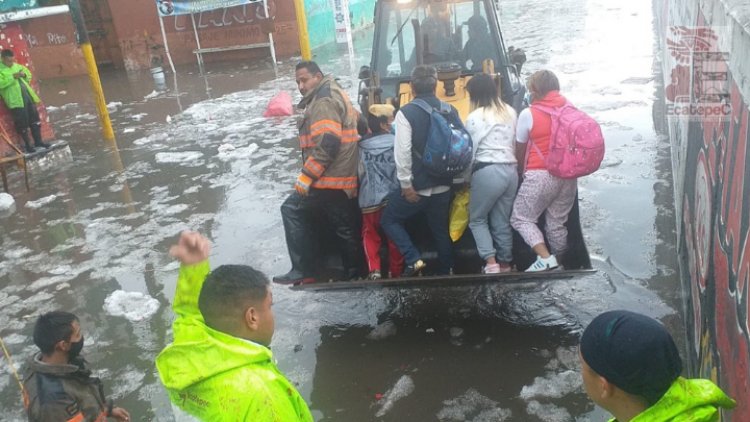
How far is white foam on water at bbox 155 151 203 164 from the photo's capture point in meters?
9.65

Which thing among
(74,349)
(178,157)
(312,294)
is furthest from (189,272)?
(178,157)

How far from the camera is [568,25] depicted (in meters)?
18.8

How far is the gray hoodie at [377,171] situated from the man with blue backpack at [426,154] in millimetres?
106

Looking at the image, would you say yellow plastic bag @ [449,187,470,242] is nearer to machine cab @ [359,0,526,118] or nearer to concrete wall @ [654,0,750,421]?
concrete wall @ [654,0,750,421]

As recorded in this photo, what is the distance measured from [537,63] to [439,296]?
9.94 m

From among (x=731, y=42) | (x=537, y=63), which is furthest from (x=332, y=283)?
(x=537, y=63)

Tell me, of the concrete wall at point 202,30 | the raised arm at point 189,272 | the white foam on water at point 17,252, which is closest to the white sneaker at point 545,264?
the raised arm at point 189,272

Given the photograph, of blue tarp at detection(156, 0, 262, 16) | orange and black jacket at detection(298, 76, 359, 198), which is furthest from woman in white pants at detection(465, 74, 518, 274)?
blue tarp at detection(156, 0, 262, 16)

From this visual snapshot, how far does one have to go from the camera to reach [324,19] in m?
20.4

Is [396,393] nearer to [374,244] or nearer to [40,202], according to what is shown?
[374,244]

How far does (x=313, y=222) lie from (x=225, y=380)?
2816 millimetres

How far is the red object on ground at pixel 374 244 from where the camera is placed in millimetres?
4602

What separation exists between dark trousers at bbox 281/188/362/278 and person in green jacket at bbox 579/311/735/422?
3.05 m

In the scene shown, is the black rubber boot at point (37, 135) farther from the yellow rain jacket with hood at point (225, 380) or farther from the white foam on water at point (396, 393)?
the yellow rain jacket with hood at point (225, 380)
